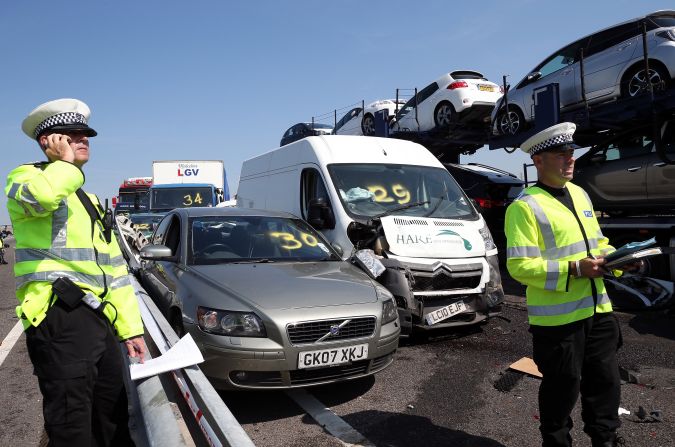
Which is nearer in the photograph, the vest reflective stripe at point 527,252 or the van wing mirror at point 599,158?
the vest reflective stripe at point 527,252

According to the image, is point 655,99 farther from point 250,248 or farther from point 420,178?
point 250,248

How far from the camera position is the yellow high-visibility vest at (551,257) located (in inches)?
103

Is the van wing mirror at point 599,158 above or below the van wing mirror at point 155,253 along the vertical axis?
above

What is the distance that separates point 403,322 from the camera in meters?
4.94

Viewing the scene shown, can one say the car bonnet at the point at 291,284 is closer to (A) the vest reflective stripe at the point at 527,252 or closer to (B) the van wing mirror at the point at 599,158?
(A) the vest reflective stripe at the point at 527,252

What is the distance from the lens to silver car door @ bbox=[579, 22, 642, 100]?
7801mm

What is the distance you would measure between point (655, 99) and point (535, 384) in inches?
190

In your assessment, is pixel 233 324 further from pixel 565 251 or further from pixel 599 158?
pixel 599 158

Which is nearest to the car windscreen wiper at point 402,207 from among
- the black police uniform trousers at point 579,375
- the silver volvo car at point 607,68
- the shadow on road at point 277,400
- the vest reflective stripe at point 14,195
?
the shadow on road at point 277,400

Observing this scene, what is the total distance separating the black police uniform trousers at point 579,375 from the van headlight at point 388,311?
156cm

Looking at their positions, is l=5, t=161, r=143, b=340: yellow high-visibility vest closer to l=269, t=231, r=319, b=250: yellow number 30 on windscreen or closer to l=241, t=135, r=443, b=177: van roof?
l=269, t=231, r=319, b=250: yellow number 30 on windscreen

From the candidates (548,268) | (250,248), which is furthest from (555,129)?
(250,248)

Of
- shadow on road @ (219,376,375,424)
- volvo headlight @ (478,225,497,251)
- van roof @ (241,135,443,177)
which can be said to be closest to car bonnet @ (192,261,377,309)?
shadow on road @ (219,376,375,424)

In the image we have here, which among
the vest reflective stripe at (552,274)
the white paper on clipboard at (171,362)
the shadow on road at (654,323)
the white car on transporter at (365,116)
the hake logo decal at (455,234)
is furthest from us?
the white car on transporter at (365,116)
